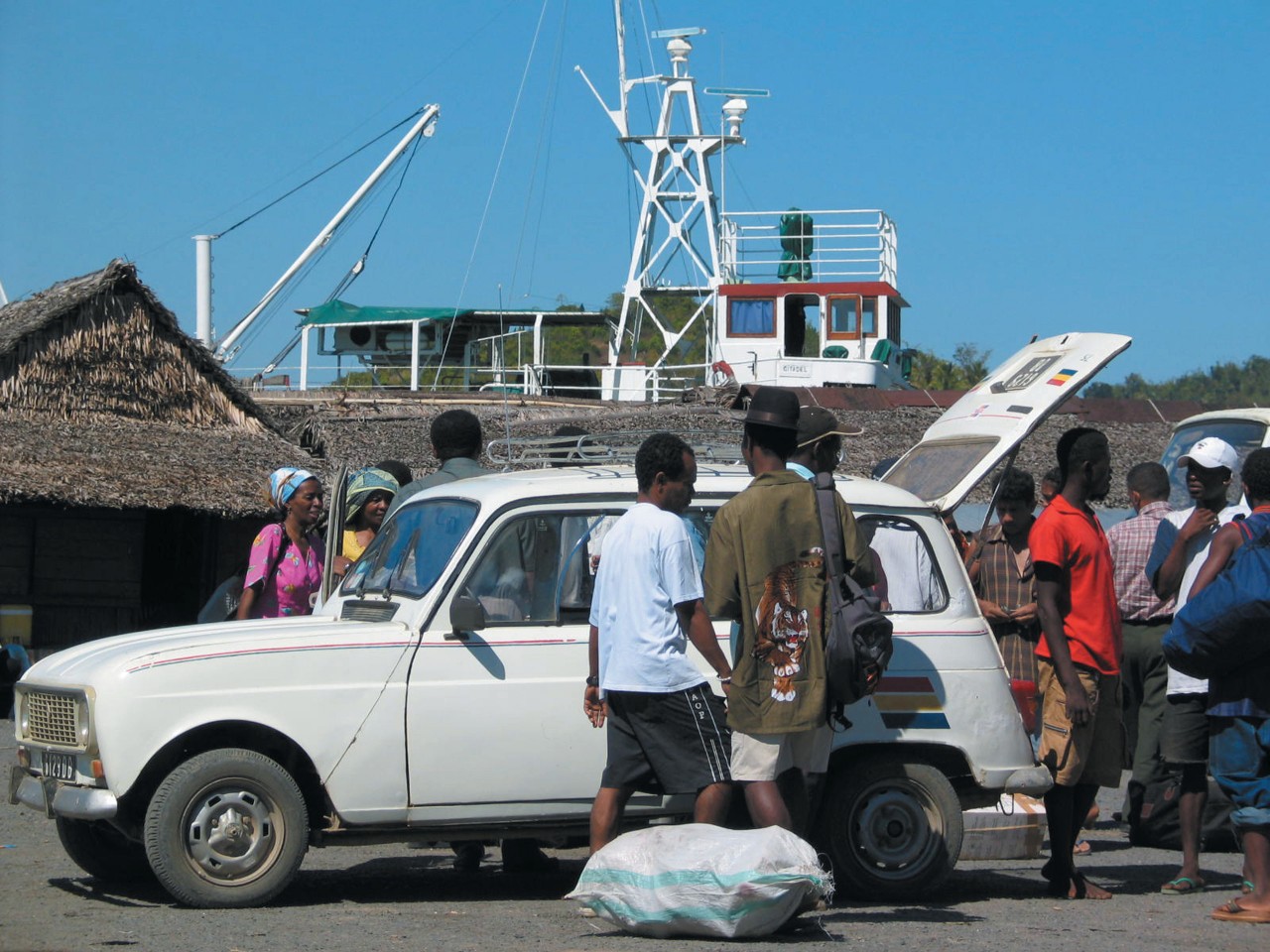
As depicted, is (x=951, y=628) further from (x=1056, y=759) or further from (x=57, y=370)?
(x=57, y=370)

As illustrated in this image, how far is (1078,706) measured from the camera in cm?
645

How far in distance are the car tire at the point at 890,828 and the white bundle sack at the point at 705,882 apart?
3.45 feet

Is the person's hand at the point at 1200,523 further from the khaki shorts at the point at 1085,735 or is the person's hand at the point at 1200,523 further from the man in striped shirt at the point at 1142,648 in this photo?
the khaki shorts at the point at 1085,735

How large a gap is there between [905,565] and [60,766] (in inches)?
142

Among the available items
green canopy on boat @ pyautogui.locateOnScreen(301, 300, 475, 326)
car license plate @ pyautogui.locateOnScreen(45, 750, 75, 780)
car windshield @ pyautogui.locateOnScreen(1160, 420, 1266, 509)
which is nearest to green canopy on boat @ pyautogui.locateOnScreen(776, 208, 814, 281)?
green canopy on boat @ pyautogui.locateOnScreen(301, 300, 475, 326)

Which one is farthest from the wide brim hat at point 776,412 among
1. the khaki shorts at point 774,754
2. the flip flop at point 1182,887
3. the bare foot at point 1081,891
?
the flip flop at point 1182,887

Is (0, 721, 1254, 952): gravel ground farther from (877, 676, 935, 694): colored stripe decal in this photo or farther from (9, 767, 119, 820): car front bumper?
(877, 676, 935, 694): colored stripe decal

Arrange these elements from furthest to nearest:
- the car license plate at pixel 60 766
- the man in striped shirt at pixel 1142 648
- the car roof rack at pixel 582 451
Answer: the man in striped shirt at pixel 1142 648, the car roof rack at pixel 582 451, the car license plate at pixel 60 766

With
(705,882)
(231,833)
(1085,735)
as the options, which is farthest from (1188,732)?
(231,833)

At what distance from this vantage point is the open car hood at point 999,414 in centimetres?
768

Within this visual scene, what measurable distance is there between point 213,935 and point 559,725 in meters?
1.58

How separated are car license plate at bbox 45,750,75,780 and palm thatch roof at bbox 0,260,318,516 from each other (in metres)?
8.97

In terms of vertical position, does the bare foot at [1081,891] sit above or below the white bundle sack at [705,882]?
below

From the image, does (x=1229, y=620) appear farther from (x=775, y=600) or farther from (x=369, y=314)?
(x=369, y=314)
